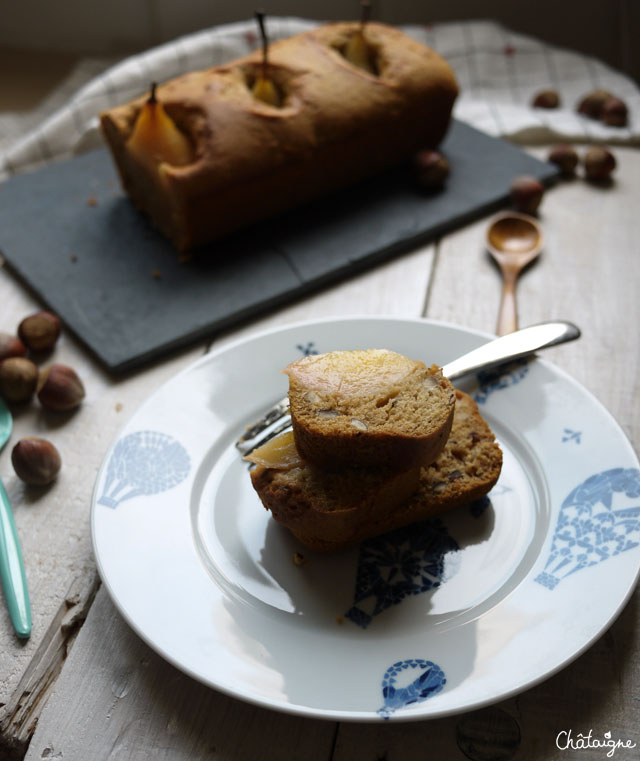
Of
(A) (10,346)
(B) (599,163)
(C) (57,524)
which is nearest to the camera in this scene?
(C) (57,524)

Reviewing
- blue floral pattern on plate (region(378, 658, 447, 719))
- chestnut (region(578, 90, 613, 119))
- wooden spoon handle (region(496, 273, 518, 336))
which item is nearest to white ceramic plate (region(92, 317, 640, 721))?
blue floral pattern on plate (region(378, 658, 447, 719))

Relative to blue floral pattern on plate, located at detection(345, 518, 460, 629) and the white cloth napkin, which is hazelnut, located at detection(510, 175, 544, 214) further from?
blue floral pattern on plate, located at detection(345, 518, 460, 629)

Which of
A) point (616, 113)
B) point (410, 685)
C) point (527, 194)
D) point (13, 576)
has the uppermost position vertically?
point (13, 576)

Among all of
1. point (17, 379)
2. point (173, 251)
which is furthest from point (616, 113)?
point (17, 379)

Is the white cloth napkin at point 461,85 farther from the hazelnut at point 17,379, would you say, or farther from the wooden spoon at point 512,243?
the hazelnut at point 17,379

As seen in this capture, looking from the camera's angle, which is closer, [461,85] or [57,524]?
[57,524]

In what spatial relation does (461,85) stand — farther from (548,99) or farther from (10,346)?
(10,346)
